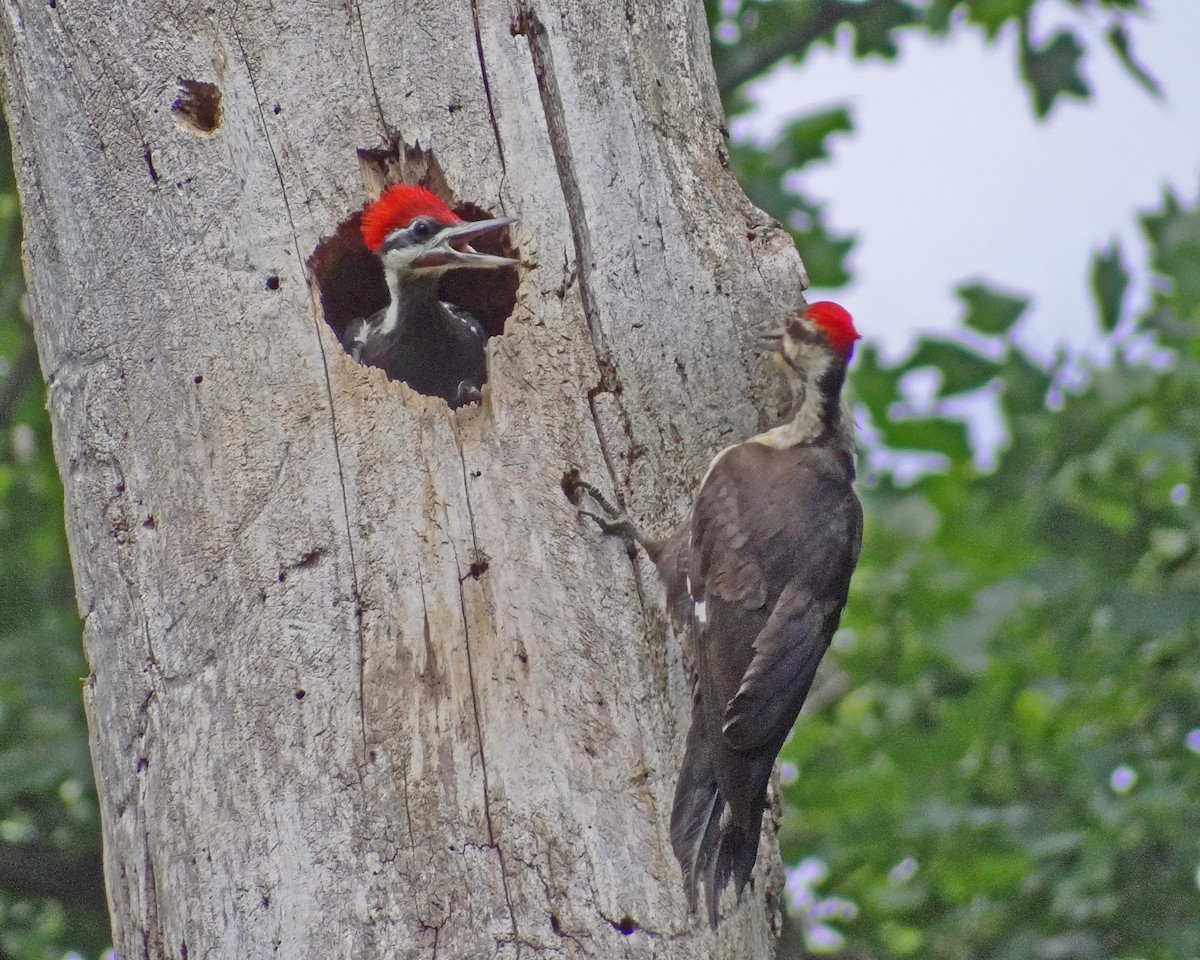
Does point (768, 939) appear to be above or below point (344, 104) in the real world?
below

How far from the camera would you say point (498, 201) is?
2.85m

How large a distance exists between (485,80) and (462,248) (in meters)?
0.44

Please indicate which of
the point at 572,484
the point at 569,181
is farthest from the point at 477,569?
the point at 569,181

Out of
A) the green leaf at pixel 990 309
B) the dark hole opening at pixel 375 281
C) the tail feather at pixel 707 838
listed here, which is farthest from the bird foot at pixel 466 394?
the green leaf at pixel 990 309

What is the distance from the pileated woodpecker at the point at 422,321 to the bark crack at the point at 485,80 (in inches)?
9.9

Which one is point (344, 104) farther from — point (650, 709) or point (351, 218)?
point (650, 709)

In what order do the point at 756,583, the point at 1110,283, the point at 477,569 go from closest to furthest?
the point at 477,569
the point at 756,583
the point at 1110,283

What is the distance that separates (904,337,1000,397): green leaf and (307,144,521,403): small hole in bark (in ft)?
4.72

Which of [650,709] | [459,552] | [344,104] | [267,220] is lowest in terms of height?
[650,709]

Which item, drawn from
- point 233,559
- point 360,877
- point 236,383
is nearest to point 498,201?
point 236,383

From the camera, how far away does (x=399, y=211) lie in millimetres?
3041

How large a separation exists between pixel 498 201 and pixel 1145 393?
2.68 meters

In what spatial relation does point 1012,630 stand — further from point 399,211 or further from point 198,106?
point 198,106

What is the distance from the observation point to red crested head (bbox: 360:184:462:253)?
2943mm
